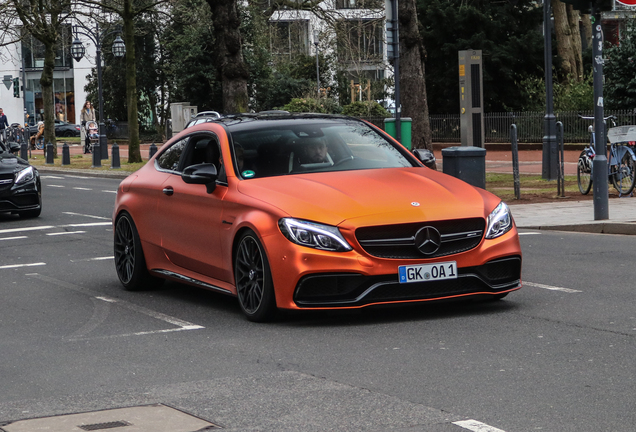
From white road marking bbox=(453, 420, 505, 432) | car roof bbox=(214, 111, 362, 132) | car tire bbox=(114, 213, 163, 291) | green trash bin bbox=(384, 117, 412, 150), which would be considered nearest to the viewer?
white road marking bbox=(453, 420, 505, 432)

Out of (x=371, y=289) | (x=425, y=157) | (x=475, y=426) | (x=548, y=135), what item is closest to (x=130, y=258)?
(x=425, y=157)

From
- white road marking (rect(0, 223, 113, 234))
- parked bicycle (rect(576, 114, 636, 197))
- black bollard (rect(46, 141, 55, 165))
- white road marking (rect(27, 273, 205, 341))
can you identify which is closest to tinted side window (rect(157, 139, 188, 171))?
white road marking (rect(27, 273, 205, 341))

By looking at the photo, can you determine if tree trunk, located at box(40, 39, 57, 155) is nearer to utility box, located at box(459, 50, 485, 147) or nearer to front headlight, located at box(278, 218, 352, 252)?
utility box, located at box(459, 50, 485, 147)

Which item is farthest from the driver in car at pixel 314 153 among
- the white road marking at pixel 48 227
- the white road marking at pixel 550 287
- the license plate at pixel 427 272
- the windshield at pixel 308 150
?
the white road marking at pixel 48 227

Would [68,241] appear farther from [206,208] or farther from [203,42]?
[203,42]

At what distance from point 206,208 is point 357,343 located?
6.98 feet

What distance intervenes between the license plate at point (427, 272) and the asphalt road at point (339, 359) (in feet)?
1.09

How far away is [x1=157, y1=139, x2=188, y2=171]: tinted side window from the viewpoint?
32.0ft

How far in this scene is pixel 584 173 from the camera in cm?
1906

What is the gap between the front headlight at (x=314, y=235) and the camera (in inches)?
298

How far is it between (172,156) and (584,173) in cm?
1091

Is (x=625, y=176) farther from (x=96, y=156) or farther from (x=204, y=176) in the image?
(x=96, y=156)

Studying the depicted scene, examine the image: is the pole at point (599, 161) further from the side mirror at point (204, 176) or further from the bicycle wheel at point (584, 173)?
the side mirror at point (204, 176)

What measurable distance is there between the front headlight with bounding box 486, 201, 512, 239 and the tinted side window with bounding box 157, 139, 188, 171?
118 inches
